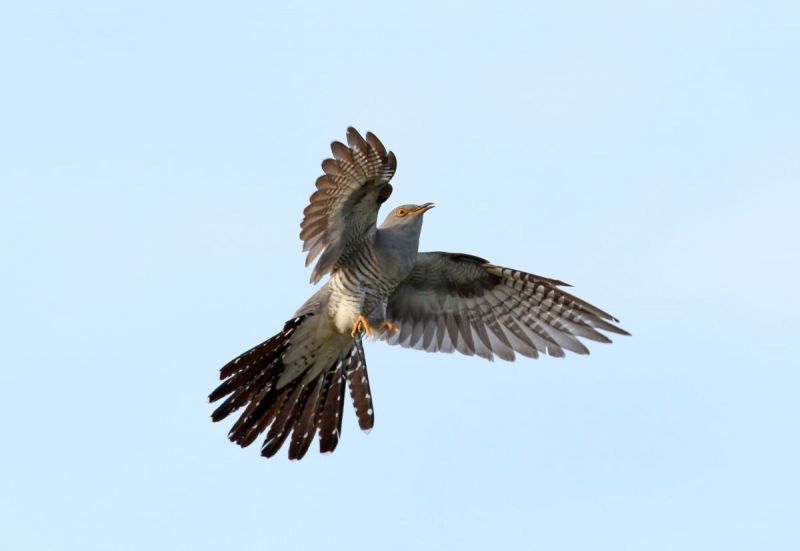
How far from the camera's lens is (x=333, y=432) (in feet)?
32.6

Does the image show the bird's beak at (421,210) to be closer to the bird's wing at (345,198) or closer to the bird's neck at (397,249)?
the bird's neck at (397,249)

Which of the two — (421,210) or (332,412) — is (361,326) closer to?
(332,412)

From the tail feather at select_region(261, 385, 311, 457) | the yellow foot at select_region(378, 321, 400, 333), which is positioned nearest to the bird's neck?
the yellow foot at select_region(378, 321, 400, 333)

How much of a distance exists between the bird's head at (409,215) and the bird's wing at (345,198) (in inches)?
16.4

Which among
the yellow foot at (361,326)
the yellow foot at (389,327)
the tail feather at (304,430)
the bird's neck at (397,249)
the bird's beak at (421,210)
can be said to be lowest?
the tail feather at (304,430)

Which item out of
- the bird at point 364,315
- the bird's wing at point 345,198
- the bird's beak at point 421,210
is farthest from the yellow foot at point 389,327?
the bird's beak at point 421,210

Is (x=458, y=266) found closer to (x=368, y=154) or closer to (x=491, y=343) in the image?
(x=491, y=343)

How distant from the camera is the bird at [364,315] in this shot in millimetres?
9094

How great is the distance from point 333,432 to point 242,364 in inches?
32.5

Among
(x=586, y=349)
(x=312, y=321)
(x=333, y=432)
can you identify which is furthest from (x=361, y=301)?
(x=586, y=349)

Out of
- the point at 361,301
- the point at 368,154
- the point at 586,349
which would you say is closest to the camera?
the point at 368,154

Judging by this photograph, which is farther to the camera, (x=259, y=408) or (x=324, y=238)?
(x=259, y=408)

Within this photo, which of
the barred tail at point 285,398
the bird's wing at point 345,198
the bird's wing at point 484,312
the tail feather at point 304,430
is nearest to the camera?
the bird's wing at point 345,198

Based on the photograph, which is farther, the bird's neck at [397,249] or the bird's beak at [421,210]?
the bird's beak at [421,210]
